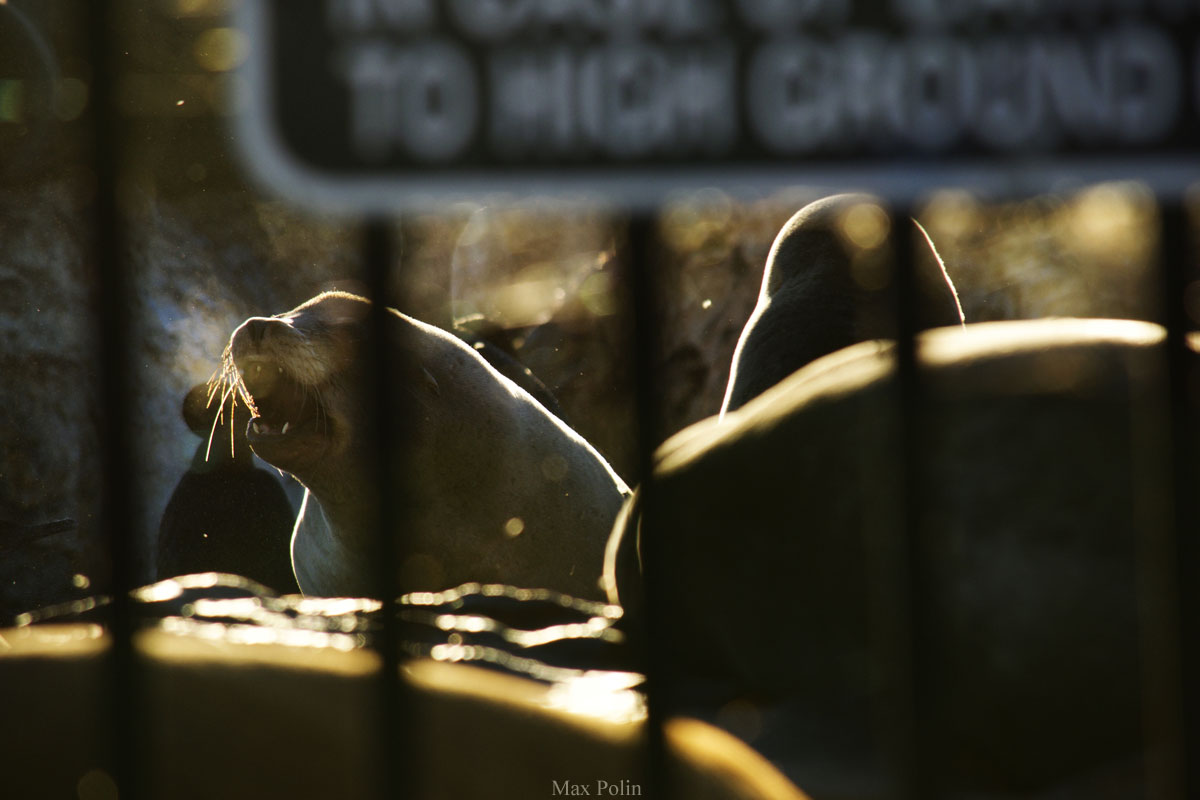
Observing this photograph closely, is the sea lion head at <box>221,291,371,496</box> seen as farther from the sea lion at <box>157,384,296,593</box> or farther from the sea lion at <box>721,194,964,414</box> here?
the sea lion at <box>157,384,296,593</box>

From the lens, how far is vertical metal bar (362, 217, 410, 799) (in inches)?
37.2

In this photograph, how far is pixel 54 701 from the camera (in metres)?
1.00

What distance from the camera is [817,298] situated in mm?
2170

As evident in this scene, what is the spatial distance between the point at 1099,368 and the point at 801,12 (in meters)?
0.44

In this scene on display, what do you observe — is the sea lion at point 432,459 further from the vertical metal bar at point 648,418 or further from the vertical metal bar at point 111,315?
the vertical metal bar at point 648,418

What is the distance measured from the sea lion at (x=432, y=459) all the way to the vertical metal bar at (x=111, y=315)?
1544mm

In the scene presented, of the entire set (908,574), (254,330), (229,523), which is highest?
(254,330)

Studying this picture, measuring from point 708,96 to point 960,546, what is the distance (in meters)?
0.47

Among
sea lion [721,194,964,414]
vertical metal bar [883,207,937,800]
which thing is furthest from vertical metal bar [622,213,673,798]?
sea lion [721,194,964,414]

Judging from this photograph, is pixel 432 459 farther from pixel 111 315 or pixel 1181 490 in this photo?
pixel 1181 490

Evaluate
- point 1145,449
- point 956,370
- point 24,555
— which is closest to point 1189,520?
point 1145,449

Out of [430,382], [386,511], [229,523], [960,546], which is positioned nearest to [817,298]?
[430,382]

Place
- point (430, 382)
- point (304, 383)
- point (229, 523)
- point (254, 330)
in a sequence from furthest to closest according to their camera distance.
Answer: point (229, 523) < point (430, 382) < point (304, 383) < point (254, 330)

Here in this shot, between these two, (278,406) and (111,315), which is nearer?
(111,315)
